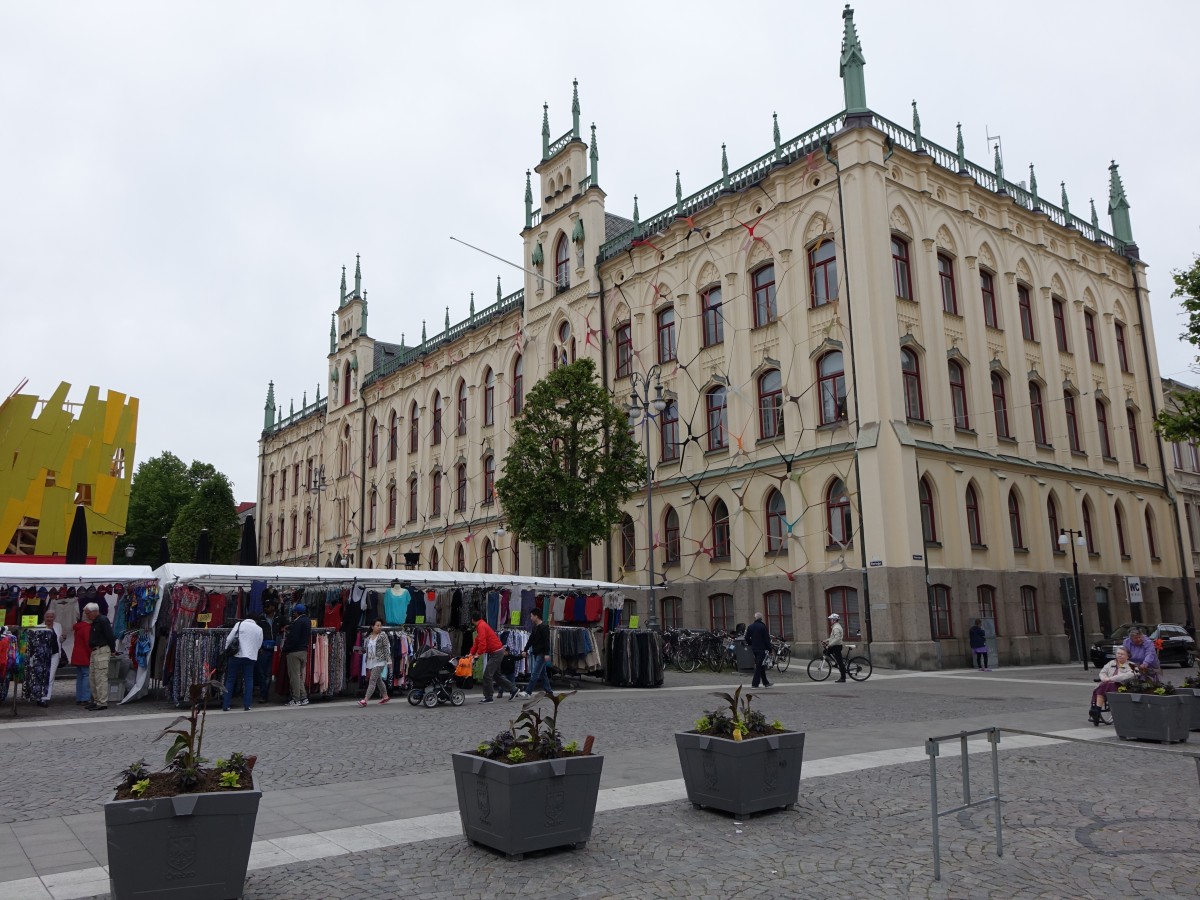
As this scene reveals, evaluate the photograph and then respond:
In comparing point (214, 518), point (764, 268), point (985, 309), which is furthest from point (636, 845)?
point (214, 518)

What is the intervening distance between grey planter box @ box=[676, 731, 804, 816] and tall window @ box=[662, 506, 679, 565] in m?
26.2

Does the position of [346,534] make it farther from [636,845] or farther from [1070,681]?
[636,845]

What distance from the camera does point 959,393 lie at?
1247 inches

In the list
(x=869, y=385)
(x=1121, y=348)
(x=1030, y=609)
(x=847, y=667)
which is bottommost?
(x=847, y=667)

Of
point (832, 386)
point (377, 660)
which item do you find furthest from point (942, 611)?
point (377, 660)

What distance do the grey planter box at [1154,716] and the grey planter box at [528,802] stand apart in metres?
9.04

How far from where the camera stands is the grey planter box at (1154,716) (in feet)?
40.2

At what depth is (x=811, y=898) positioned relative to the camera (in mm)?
5898

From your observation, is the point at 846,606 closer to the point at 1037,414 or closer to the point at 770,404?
the point at 770,404

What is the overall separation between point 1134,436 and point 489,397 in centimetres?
2953

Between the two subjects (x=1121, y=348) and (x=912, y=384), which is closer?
(x=912, y=384)

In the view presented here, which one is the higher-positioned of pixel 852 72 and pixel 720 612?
pixel 852 72

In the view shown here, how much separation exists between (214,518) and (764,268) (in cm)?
4825

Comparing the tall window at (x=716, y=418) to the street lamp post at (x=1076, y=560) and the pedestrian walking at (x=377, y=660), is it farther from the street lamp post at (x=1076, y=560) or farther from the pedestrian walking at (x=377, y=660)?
the pedestrian walking at (x=377, y=660)
